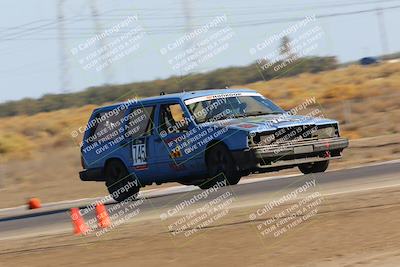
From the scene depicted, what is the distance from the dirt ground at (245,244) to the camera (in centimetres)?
895

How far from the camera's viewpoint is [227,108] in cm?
1541

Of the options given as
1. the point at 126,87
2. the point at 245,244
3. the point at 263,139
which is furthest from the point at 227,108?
the point at 126,87

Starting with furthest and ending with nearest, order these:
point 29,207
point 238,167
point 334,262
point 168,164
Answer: point 29,207, point 168,164, point 238,167, point 334,262

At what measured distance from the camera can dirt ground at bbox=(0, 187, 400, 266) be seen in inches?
352

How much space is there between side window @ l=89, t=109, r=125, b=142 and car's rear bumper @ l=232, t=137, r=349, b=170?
3077mm

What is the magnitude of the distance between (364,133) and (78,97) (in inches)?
2137

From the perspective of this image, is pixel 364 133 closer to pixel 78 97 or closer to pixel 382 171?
pixel 382 171

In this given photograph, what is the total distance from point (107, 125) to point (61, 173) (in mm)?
10616

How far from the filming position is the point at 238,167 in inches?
560

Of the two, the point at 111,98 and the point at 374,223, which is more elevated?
the point at 374,223

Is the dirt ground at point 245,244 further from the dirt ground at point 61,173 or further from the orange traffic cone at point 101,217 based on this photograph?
the dirt ground at point 61,173

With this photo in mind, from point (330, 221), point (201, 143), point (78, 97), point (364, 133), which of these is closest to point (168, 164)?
point (201, 143)

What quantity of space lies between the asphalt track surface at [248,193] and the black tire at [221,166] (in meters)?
0.28

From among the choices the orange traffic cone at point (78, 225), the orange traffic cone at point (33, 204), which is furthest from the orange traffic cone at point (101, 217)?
the orange traffic cone at point (33, 204)
